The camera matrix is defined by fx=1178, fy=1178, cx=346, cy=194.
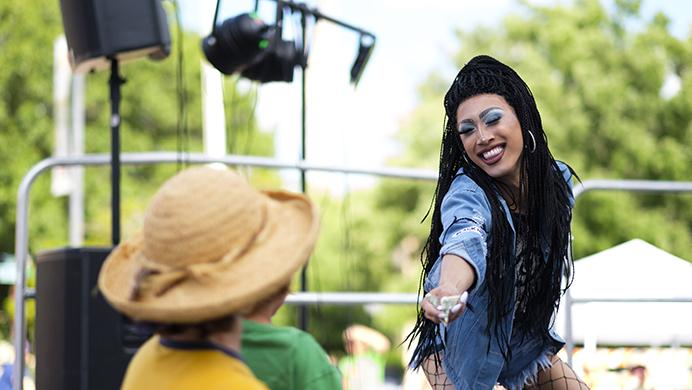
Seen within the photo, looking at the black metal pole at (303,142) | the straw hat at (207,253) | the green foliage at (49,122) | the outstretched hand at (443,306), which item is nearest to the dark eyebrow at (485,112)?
the outstretched hand at (443,306)

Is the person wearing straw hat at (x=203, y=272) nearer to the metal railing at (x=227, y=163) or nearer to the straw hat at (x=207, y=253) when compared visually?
the straw hat at (x=207, y=253)

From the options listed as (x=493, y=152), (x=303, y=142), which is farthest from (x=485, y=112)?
(x=303, y=142)

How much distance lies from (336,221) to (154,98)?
256 inches

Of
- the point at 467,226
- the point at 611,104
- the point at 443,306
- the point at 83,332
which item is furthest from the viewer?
the point at 611,104

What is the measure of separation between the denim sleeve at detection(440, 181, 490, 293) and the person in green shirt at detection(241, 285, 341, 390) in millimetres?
526

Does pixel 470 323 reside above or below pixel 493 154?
below

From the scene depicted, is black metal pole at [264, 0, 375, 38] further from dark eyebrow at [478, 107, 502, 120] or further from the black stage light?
dark eyebrow at [478, 107, 502, 120]

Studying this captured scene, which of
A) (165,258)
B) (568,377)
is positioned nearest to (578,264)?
(568,377)

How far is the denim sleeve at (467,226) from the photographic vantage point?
272 cm

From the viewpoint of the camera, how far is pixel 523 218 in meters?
3.06

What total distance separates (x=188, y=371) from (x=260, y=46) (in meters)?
4.01

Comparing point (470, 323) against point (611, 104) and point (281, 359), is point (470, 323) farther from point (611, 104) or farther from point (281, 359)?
point (611, 104)

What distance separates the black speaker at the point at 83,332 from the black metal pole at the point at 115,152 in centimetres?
11

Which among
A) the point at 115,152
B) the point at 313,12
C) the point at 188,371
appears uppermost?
the point at 313,12
